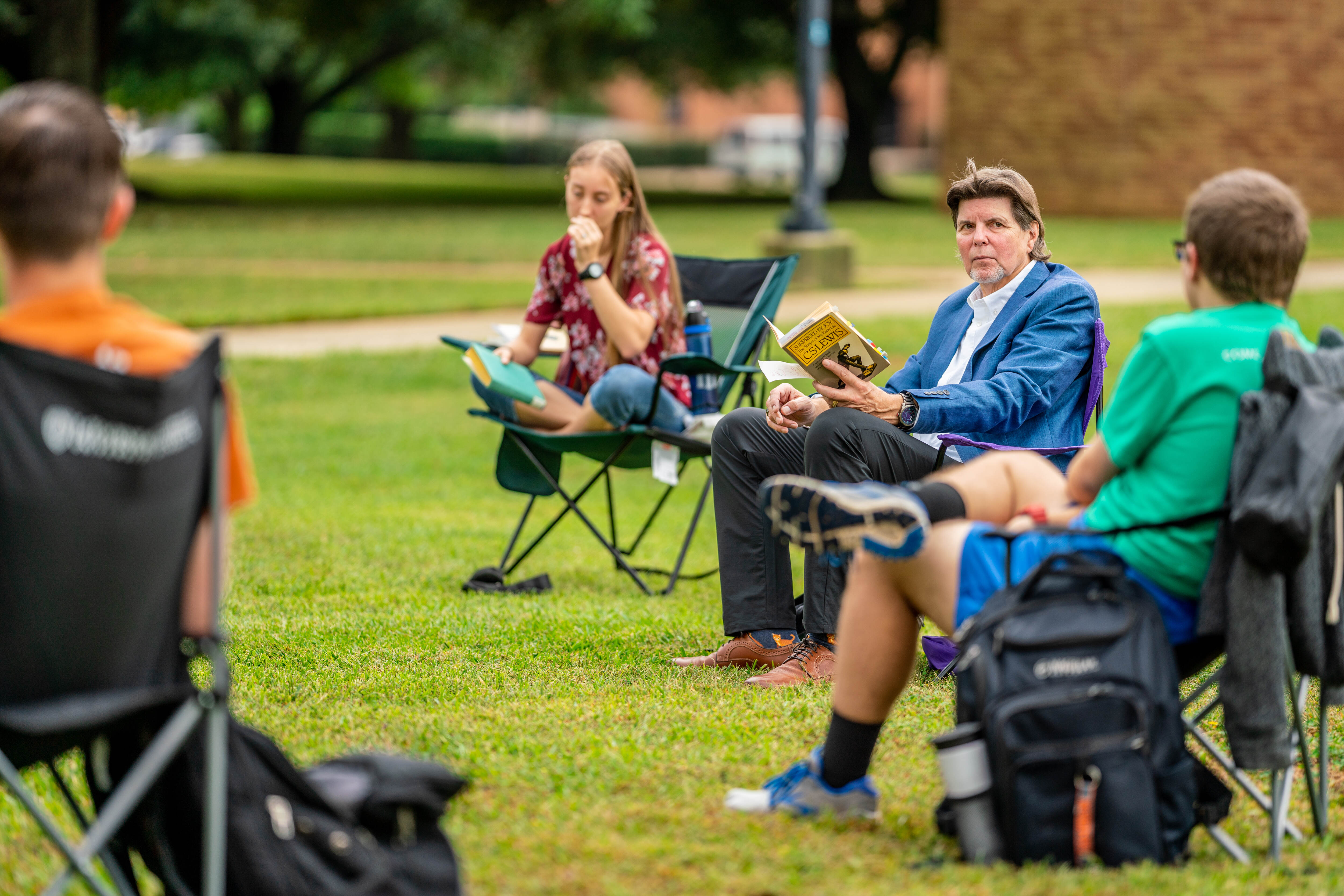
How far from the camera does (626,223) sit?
4.85 m

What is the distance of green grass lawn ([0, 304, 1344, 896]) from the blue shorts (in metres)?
0.44

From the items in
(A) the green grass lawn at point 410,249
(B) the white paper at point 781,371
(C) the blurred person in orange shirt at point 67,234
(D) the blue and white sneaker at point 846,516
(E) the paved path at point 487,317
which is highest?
(C) the blurred person in orange shirt at point 67,234

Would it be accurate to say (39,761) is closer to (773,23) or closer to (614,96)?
(773,23)

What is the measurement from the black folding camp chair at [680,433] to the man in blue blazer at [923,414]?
0.66 metres

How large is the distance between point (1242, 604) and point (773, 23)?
28.9 metres

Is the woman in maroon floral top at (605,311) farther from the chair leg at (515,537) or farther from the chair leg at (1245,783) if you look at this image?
the chair leg at (1245,783)

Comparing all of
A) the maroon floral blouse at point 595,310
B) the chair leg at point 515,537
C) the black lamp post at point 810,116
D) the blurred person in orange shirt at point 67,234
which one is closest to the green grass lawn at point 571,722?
the chair leg at point 515,537

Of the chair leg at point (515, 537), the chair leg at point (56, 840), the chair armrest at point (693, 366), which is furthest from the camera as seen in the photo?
the chair leg at point (515, 537)

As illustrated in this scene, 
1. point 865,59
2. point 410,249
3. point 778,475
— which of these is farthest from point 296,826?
point 865,59

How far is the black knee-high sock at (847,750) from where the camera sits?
270cm

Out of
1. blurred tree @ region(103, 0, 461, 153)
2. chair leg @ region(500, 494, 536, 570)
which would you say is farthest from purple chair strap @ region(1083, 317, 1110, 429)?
blurred tree @ region(103, 0, 461, 153)

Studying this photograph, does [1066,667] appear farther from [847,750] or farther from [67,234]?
[67,234]

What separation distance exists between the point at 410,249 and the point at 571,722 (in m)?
14.9

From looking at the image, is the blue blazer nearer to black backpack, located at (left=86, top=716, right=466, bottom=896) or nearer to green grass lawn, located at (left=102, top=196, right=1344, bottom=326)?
black backpack, located at (left=86, top=716, right=466, bottom=896)
